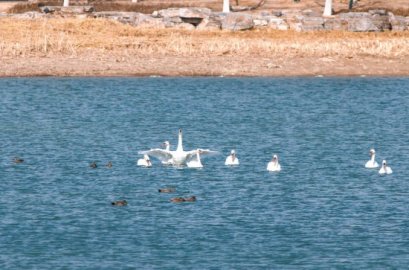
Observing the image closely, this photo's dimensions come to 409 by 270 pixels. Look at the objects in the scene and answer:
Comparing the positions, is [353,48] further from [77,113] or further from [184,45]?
[77,113]

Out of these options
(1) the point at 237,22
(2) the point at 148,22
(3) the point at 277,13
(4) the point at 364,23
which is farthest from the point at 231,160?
(3) the point at 277,13

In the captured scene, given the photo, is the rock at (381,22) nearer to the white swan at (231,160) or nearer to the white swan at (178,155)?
the white swan at (231,160)

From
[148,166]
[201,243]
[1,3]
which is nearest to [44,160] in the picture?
[148,166]

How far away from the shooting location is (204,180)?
36.7 meters

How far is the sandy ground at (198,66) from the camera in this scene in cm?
6184

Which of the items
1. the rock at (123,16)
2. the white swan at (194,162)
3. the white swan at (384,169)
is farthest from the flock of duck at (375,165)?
the rock at (123,16)

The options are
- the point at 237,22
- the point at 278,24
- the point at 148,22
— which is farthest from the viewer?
the point at 278,24

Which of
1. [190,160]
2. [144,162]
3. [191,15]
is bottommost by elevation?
[144,162]

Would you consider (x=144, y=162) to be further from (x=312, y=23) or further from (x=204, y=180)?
(x=312, y=23)

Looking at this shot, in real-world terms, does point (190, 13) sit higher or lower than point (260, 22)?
higher

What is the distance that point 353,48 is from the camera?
66375 mm

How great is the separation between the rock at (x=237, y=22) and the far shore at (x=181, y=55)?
5.50 meters

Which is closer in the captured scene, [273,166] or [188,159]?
[273,166]

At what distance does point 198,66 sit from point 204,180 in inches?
1049
